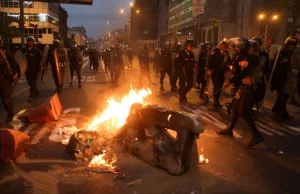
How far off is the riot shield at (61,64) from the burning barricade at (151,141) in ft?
21.2

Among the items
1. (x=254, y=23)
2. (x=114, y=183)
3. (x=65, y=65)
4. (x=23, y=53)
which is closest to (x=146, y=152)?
(x=114, y=183)

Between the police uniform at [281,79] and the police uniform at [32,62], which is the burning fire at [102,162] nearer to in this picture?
the police uniform at [281,79]

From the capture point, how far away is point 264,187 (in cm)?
447

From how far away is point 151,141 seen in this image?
17.1 feet

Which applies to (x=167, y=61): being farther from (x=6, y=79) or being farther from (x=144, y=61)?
(x=6, y=79)

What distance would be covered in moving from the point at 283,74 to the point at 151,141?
5.03 m

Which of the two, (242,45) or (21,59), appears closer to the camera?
(242,45)

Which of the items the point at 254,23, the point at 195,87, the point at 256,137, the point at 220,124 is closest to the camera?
the point at 256,137

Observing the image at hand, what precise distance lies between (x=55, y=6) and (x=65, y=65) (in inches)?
3390

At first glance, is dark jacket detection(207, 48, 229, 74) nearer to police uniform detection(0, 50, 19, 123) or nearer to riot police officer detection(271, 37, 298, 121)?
riot police officer detection(271, 37, 298, 121)

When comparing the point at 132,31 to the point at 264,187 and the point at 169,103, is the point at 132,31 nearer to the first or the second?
the point at 169,103

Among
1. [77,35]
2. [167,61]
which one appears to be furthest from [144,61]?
[77,35]

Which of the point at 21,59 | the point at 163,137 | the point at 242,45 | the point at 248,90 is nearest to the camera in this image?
the point at 163,137

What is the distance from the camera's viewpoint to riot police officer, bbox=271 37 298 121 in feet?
28.0
